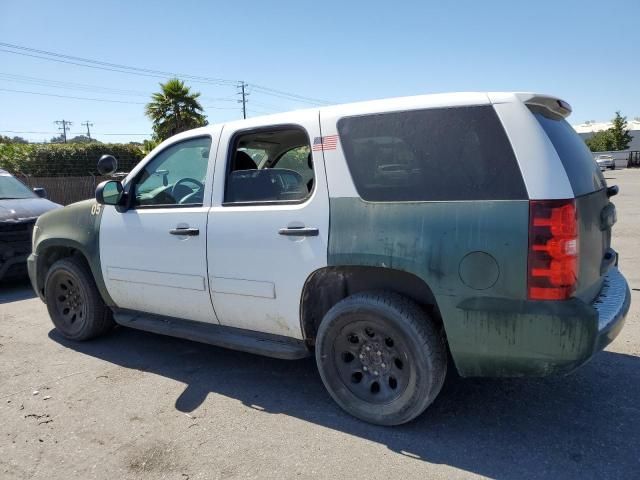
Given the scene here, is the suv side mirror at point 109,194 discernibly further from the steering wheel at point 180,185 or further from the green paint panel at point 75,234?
the steering wheel at point 180,185

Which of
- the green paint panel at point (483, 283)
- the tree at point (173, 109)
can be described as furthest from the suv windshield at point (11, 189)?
the tree at point (173, 109)

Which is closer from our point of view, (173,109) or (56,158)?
(56,158)

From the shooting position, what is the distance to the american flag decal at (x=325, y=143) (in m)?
3.08

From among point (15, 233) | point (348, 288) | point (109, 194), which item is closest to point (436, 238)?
point (348, 288)

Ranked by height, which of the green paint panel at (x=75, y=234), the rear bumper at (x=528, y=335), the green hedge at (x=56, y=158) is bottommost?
the rear bumper at (x=528, y=335)

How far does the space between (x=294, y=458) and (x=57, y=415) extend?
177 cm

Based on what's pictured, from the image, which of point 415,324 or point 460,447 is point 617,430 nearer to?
point 460,447

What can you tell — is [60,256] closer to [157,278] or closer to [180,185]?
[157,278]

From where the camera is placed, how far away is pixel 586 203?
8.67 feet

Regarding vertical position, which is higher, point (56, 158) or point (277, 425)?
point (56, 158)

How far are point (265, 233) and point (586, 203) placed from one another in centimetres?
194

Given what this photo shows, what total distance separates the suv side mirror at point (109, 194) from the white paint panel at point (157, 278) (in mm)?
571

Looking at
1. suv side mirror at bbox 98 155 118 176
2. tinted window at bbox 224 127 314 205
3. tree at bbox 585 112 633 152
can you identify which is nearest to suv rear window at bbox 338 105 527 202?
tinted window at bbox 224 127 314 205

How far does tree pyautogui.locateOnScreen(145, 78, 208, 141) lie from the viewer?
2853cm
